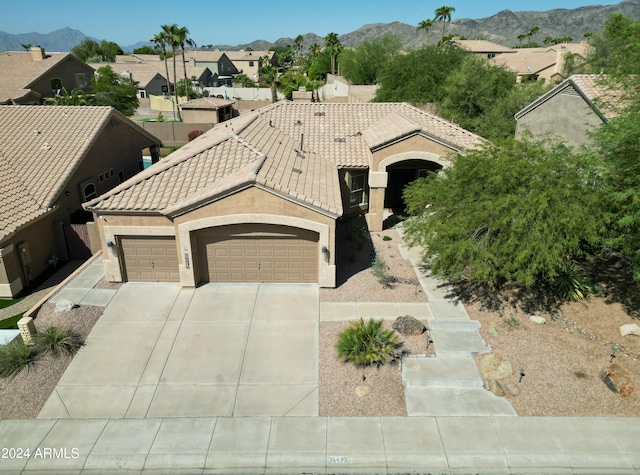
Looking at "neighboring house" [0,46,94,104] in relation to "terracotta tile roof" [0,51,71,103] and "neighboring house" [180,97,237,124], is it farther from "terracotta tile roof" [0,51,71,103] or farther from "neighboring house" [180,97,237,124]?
"neighboring house" [180,97,237,124]

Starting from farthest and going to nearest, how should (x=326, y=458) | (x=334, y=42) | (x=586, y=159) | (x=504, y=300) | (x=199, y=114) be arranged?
1. (x=334, y=42)
2. (x=199, y=114)
3. (x=504, y=300)
4. (x=586, y=159)
5. (x=326, y=458)

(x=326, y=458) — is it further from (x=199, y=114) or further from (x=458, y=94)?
(x=199, y=114)

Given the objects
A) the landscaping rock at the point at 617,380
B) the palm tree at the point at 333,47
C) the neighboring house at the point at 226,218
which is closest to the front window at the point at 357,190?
the neighboring house at the point at 226,218

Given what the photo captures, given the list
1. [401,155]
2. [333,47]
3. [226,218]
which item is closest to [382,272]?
[226,218]

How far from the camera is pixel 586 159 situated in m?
15.1

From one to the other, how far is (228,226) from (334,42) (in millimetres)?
76386

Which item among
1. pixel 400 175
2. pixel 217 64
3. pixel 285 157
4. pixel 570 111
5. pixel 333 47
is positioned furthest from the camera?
pixel 217 64

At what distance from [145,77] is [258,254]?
6389 cm

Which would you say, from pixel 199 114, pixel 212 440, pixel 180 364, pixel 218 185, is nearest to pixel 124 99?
pixel 199 114

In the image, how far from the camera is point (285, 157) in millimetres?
20391

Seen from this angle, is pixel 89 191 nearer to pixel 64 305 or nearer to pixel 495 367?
pixel 64 305

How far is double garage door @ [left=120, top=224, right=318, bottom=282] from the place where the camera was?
56.7ft

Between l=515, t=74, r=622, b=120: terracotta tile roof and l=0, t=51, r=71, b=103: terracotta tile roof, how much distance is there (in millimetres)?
42926

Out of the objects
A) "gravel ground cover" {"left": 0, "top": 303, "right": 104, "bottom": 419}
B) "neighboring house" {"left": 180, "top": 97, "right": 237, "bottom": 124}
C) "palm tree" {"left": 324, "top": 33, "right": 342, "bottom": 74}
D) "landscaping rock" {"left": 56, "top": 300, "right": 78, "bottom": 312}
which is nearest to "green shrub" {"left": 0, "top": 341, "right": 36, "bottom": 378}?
"gravel ground cover" {"left": 0, "top": 303, "right": 104, "bottom": 419}
